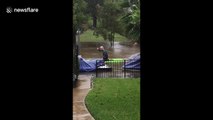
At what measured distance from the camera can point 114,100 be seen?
13.2 meters

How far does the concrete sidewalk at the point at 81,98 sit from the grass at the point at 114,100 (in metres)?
0.20

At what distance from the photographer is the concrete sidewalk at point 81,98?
11.0m

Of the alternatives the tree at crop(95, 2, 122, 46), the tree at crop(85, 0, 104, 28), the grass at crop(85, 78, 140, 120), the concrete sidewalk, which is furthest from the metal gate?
the tree at crop(85, 0, 104, 28)

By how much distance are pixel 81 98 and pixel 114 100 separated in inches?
60.9

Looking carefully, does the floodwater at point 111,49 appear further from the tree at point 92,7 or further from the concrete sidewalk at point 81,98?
the concrete sidewalk at point 81,98

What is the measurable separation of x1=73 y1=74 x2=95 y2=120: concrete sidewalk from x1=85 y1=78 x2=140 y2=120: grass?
197 millimetres

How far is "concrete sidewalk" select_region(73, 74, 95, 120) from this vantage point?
36.1 ft

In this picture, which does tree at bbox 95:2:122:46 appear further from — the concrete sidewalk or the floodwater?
the concrete sidewalk

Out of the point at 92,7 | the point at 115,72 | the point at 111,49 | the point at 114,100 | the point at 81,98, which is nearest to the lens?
the point at 114,100

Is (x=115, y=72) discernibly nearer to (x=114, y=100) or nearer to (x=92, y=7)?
(x=114, y=100)

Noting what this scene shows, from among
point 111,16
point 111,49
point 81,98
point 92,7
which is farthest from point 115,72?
point 92,7
